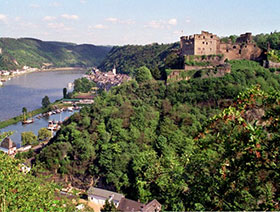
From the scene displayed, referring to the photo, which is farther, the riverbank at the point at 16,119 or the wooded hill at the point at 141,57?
the wooded hill at the point at 141,57

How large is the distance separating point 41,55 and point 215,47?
130 metres

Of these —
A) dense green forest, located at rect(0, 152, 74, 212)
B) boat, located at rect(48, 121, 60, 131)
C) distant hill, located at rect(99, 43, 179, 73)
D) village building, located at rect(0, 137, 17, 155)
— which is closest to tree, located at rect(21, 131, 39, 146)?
village building, located at rect(0, 137, 17, 155)

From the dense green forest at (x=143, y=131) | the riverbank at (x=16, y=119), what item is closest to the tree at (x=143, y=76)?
the dense green forest at (x=143, y=131)

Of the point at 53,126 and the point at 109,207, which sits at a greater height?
the point at 53,126

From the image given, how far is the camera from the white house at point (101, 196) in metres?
17.4

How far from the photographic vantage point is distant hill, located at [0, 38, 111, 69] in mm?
114969

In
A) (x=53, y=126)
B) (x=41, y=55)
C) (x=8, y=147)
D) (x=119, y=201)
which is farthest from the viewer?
(x=41, y=55)

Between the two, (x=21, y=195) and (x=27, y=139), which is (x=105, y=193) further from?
(x=27, y=139)

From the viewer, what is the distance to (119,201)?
17094mm

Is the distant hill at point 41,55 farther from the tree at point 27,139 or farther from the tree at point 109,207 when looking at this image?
the tree at point 109,207

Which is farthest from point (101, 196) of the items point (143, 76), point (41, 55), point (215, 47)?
point (41, 55)

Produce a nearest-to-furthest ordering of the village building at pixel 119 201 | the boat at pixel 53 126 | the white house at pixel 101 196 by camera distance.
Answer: the village building at pixel 119 201 → the white house at pixel 101 196 → the boat at pixel 53 126

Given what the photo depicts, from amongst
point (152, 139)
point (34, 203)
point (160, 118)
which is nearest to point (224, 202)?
point (34, 203)

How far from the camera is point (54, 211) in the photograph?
5465mm
